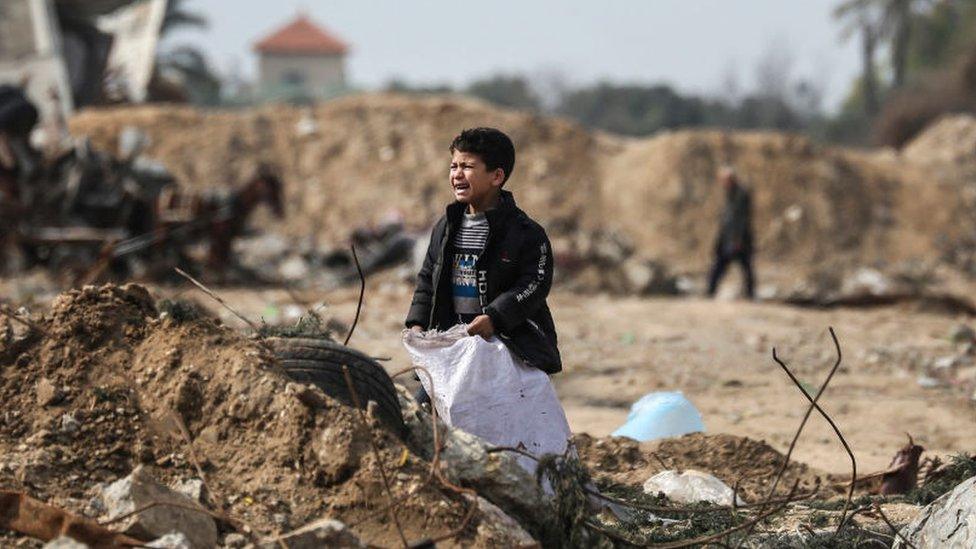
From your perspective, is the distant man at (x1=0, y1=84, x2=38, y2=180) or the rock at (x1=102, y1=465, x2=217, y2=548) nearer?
the rock at (x1=102, y1=465, x2=217, y2=548)

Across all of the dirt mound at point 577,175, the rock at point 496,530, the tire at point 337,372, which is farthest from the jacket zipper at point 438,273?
the dirt mound at point 577,175

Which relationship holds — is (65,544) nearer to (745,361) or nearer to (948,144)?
(745,361)

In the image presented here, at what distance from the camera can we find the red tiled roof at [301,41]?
274ft

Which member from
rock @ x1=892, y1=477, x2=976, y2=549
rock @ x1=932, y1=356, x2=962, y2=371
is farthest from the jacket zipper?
rock @ x1=932, y1=356, x2=962, y2=371

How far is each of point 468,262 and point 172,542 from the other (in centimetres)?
154

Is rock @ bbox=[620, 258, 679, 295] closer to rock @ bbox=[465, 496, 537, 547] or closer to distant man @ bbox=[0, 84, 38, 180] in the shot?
distant man @ bbox=[0, 84, 38, 180]

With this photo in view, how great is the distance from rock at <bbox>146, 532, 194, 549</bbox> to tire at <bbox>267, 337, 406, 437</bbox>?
2.67 feet

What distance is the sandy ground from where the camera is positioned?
8023mm

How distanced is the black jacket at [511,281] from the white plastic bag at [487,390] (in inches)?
2.8

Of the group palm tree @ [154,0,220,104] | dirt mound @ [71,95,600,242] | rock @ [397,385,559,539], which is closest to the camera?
rock @ [397,385,559,539]

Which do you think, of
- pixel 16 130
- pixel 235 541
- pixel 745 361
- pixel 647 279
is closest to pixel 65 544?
pixel 235 541

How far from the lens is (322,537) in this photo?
354 cm

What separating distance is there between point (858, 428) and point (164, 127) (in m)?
19.8

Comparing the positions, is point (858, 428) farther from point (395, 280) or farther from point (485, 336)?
point (395, 280)
